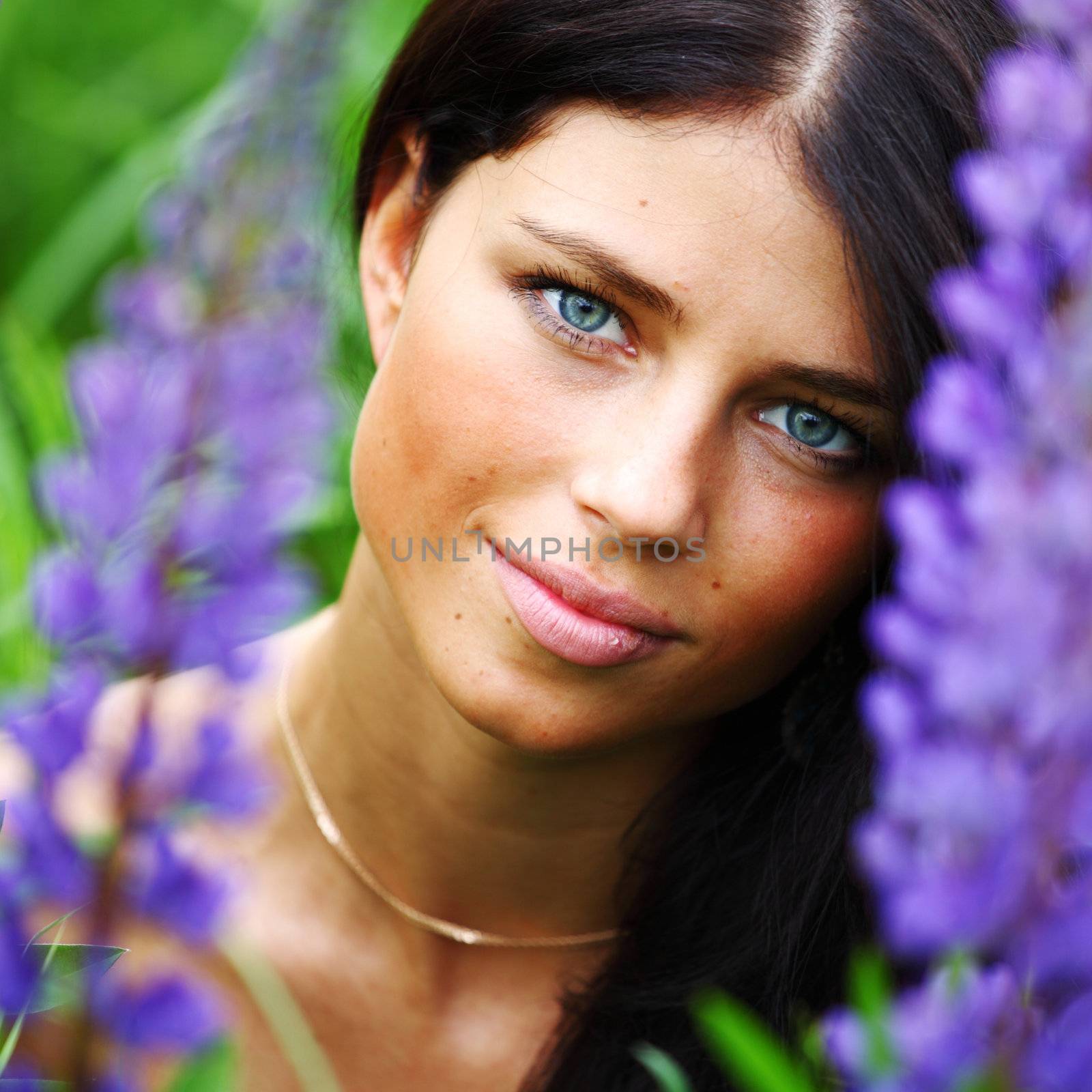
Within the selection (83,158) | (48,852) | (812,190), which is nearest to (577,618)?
(812,190)

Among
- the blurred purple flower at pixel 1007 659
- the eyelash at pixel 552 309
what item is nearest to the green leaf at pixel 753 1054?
the blurred purple flower at pixel 1007 659

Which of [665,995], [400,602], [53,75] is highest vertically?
[400,602]

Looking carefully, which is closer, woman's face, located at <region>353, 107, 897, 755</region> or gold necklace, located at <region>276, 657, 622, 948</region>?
woman's face, located at <region>353, 107, 897, 755</region>

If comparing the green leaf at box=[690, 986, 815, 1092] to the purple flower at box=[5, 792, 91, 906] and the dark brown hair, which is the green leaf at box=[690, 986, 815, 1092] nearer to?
the purple flower at box=[5, 792, 91, 906]

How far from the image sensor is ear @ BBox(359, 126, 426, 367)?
1.88 meters

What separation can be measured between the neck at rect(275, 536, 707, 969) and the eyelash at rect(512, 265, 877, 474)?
0.57 metres

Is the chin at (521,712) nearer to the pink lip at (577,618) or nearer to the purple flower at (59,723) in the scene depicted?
the pink lip at (577,618)

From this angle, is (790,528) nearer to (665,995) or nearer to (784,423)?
(784,423)

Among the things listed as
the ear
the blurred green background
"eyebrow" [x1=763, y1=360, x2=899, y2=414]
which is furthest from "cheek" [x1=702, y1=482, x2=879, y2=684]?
the blurred green background

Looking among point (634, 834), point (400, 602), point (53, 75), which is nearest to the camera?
point (400, 602)

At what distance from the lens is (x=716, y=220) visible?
1423mm

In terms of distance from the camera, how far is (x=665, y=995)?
194cm

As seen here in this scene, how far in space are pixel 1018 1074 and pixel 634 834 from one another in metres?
1.40

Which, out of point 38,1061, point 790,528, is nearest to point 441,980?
point 790,528
